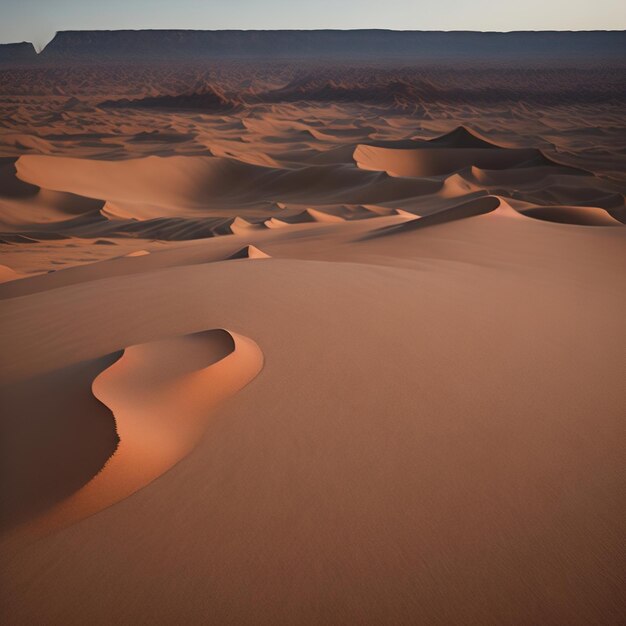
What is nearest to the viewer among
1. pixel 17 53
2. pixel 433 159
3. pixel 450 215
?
pixel 450 215

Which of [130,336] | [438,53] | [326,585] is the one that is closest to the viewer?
[326,585]

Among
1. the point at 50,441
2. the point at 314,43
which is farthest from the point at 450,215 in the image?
the point at 314,43

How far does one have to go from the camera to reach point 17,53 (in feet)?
427

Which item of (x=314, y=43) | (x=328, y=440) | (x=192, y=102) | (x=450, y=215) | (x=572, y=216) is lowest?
(x=192, y=102)

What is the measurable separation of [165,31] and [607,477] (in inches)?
6477

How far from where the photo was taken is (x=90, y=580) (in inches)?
53.9

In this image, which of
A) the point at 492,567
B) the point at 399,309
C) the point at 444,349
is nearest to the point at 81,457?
the point at 492,567

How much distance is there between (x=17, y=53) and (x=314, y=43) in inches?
2745

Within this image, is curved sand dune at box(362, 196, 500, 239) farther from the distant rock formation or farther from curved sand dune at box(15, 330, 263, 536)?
the distant rock formation

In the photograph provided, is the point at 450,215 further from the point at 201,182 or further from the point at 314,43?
the point at 314,43

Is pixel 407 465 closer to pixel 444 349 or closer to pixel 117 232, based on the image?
pixel 444 349

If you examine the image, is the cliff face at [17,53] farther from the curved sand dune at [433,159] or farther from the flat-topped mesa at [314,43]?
the curved sand dune at [433,159]

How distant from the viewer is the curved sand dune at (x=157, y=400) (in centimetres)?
162

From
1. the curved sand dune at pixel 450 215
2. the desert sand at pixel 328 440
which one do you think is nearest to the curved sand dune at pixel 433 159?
the curved sand dune at pixel 450 215
